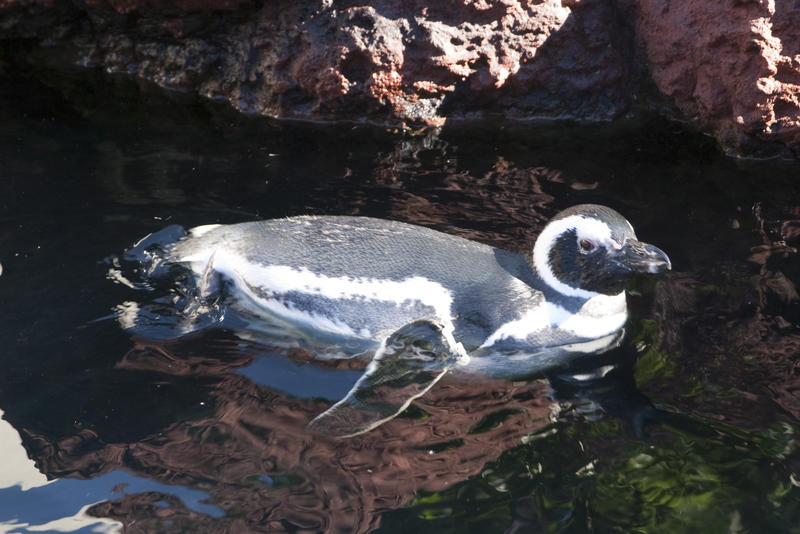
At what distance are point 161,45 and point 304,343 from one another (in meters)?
3.65

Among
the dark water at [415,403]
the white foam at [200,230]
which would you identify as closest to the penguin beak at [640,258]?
the dark water at [415,403]

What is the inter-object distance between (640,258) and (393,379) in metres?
1.06

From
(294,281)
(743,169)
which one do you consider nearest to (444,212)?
(294,281)

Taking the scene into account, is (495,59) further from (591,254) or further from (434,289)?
(434,289)

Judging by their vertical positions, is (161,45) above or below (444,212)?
above

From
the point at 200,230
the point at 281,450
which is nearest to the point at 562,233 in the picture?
the point at 281,450

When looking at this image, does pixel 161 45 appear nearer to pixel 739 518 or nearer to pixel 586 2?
pixel 586 2

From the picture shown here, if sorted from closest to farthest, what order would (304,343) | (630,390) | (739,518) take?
(739,518), (630,390), (304,343)

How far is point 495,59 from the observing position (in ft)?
17.9

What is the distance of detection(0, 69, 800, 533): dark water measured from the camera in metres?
2.55

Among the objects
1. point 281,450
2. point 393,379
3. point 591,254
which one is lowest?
point 281,450

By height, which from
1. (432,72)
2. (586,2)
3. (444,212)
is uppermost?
(586,2)

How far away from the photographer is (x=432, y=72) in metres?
5.46

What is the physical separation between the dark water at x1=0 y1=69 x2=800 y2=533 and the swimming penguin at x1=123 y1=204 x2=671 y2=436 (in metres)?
0.14
